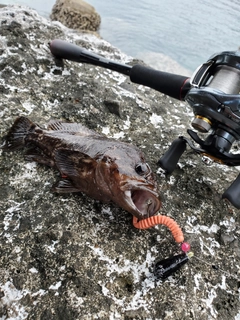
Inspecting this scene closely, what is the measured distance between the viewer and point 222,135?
240 cm

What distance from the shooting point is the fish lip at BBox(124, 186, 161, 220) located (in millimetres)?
2156

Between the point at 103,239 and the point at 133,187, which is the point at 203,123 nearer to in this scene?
the point at 133,187

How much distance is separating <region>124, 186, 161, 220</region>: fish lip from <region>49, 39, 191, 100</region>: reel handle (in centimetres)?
119

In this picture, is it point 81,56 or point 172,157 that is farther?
point 81,56

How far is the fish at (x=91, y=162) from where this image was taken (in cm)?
221

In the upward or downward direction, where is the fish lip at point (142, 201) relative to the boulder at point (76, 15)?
upward

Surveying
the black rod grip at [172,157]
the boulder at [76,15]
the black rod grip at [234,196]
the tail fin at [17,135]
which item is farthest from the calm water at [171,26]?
the black rod grip at [234,196]

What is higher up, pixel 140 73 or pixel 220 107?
pixel 220 107

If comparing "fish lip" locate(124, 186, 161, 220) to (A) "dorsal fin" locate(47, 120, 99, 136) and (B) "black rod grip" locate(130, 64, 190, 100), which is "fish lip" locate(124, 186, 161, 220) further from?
(B) "black rod grip" locate(130, 64, 190, 100)

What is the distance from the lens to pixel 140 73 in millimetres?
3324

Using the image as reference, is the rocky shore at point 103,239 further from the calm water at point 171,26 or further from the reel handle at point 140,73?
the calm water at point 171,26

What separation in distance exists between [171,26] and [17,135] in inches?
368

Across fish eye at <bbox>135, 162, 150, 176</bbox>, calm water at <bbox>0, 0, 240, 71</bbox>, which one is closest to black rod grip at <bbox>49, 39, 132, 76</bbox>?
fish eye at <bbox>135, 162, 150, 176</bbox>

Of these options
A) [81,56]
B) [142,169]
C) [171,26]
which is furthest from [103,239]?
[171,26]
